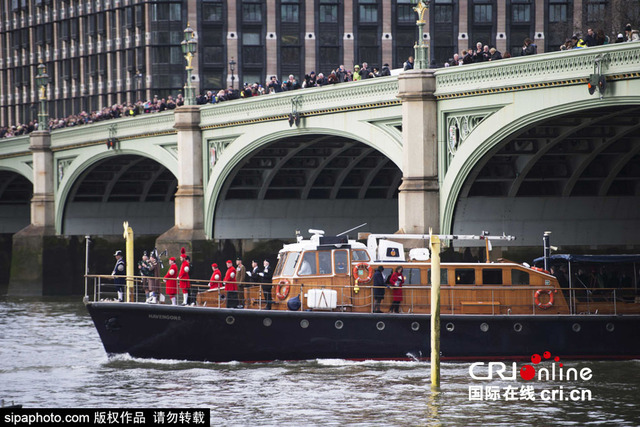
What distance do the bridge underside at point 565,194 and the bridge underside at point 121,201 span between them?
1038 inches

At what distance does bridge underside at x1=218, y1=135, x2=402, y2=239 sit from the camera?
5481 centimetres

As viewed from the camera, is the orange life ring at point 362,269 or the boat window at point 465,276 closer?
the boat window at point 465,276

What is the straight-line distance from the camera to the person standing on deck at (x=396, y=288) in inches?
1245

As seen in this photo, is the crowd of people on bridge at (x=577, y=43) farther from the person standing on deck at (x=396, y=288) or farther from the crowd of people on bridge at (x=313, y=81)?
the person standing on deck at (x=396, y=288)

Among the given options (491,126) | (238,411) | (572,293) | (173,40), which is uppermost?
(173,40)

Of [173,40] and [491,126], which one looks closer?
[491,126]

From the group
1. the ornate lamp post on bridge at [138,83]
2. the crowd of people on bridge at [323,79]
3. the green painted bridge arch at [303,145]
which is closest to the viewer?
the crowd of people on bridge at [323,79]

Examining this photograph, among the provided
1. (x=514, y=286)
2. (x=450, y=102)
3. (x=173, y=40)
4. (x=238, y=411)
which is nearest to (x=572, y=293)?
(x=514, y=286)

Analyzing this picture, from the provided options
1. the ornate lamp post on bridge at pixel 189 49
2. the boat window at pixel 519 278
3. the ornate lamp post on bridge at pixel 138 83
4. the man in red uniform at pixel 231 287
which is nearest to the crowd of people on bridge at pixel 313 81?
the ornate lamp post on bridge at pixel 189 49

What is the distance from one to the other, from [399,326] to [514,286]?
3.09 meters

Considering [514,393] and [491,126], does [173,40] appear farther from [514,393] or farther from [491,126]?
[514,393]

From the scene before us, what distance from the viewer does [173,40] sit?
92625 mm

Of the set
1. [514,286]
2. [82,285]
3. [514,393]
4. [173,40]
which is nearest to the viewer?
[514,393]

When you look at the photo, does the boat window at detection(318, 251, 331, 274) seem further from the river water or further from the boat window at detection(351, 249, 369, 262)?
the river water
